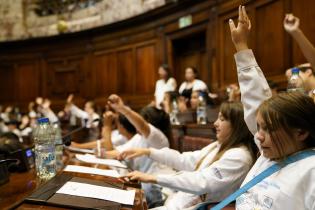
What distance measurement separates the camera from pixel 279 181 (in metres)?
1.00

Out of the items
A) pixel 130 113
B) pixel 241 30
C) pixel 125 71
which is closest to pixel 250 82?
pixel 241 30

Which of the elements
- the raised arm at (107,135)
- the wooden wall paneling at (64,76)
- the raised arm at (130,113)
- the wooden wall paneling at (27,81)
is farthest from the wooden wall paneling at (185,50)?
the wooden wall paneling at (27,81)

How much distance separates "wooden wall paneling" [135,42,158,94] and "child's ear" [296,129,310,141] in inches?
219

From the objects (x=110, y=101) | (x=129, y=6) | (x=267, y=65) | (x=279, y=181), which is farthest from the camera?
(x=129, y=6)

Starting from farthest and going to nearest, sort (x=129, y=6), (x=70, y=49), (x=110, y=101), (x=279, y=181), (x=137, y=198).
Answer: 1. (x=70, y=49)
2. (x=129, y=6)
3. (x=110, y=101)
4. (x=137, y=198)
5. (x=279, y=181)

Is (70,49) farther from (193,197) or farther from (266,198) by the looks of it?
(266,198)

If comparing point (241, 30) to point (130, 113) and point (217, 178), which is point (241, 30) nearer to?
point (217, 178)

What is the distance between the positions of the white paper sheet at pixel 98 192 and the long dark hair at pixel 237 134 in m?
0.51

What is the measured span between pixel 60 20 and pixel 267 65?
19.1 feet

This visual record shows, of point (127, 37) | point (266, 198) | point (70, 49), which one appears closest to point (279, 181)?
point (266, 198)

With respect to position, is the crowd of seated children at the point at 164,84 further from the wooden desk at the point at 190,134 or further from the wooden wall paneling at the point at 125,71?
the wooden desk at the point at 190,134

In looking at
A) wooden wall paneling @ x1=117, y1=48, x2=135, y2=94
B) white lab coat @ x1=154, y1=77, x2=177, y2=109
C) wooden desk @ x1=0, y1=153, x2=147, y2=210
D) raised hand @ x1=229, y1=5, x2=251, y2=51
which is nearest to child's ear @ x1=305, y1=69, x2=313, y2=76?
raised hand @ x1=229, y1=5, x2=251, y2=51

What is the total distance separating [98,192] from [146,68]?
5.67 metres

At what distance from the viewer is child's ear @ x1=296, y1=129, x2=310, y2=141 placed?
1039 mm
